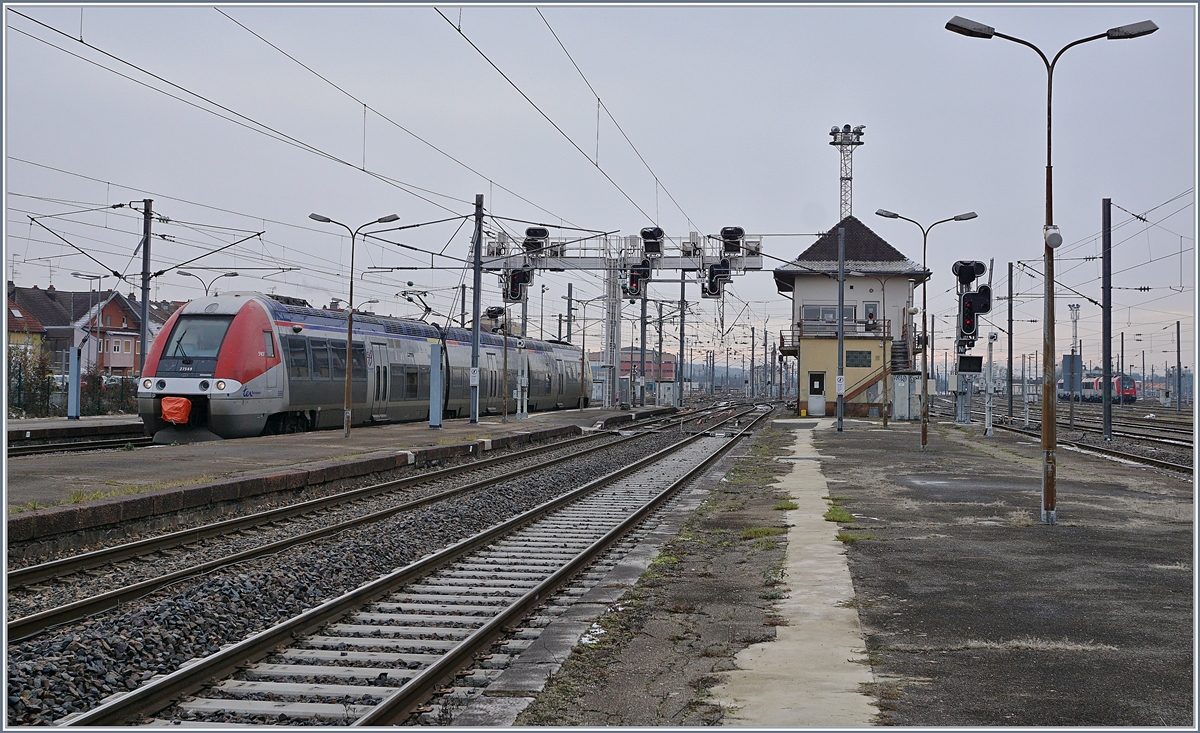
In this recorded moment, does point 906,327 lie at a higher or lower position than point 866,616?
higher

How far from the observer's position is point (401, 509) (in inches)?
618

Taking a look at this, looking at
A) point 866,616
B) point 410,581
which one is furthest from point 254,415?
point 866,616

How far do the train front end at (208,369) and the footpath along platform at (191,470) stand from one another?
868 mm

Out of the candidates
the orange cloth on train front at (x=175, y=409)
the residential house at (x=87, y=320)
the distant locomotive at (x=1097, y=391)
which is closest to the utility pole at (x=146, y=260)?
the orange cloth on train front at (x=175, y=409)

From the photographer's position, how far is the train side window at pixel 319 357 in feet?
91.4

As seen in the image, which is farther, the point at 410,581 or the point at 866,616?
the point at 410,581

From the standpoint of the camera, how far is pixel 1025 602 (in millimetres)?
9367

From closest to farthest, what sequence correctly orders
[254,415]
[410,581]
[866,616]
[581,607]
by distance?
[866,616]
[581,607]
[410,581]
[254,415]

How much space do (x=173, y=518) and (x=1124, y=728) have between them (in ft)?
39.9

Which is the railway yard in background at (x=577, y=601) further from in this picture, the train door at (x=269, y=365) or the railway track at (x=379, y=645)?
the train door at (x=269, y=365)

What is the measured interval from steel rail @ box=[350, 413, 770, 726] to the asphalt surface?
278 centimetres

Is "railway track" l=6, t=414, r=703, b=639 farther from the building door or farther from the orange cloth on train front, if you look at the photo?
the building door

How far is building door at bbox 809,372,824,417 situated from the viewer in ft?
190

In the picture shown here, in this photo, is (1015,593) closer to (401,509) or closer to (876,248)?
(401,509)
